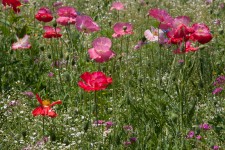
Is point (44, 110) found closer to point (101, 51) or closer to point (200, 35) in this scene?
point (101, 51)

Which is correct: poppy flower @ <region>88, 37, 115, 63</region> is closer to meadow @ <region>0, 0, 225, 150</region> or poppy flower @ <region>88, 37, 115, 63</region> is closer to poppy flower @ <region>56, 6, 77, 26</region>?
meadow @ <region>0, 0, 225, 150</region>

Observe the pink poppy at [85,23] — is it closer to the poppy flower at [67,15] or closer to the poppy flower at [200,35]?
the poppy flower at [67,15]

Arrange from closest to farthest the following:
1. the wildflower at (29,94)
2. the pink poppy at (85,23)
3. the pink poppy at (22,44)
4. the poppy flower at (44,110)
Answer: the poppy flower at (44,110)
the pink poppy at (85,23)
the wildflower at (29,94)
the pink poppy at (22,44)

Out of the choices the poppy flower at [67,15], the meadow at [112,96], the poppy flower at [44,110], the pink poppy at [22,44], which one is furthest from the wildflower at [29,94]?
the poppy flower at [44,110]

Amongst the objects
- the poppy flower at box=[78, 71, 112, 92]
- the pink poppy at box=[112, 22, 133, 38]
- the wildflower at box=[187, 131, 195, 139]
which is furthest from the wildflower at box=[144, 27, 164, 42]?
the poppy flower at box=[78, 71, 112, 92]

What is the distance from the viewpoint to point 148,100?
131 inches

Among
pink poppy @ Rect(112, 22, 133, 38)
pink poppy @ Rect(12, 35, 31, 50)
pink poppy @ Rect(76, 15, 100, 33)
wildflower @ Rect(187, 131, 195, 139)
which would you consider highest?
pink poppy @ Rect(76, 15, 100, 33)

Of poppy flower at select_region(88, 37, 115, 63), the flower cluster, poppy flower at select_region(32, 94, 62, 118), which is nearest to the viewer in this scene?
poppy flower at select_region(32, 94, 62, 118)

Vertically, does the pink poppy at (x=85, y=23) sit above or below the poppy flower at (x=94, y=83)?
above

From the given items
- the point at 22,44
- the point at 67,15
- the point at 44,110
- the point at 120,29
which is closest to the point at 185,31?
the point at 44,110

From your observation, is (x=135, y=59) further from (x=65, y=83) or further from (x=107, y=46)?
(x=107, y=46)

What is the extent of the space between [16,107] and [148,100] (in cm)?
87

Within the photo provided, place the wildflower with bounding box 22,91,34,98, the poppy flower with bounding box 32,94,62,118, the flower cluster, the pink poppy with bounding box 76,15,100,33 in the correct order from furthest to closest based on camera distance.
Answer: the wildflower with bounding box 22,91,34,98
the pink poppy with bounding box 76,15,100,33
the flower cluster
the poppy flower with bounding box 32,94,62,118

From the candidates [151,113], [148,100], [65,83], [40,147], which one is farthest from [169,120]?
[65,83]
